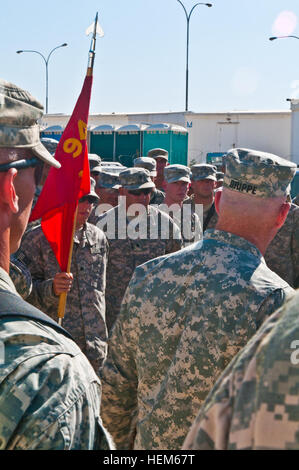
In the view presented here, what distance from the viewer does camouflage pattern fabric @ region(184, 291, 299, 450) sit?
869 mm

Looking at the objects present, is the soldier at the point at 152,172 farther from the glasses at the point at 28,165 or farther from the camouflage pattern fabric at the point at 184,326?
the glasses at the point at 28,165

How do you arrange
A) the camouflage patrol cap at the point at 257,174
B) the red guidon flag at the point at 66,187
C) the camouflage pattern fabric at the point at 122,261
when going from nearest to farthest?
the camouflage patrol cap at the point at 257,174 < the red guidon flag at the point at 66,187 < the camouflage pattern fabric at the point at 122,261

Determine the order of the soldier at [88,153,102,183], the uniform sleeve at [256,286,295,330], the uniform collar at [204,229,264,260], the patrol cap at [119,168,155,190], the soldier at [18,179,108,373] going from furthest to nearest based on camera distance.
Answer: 1. the soldier at [88,153,102,183]
2. the patrol cap at [119,168,155,190]
3. the soldier at [18,179,108,373]
4. the uniform collar at [204,229,264,260]
5. the uniform sleeve at [256,286,295,330]

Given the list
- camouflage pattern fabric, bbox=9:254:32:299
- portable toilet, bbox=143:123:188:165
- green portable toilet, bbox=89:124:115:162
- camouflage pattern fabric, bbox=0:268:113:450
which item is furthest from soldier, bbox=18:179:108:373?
green portable toilet, bbox=89:124:115:162

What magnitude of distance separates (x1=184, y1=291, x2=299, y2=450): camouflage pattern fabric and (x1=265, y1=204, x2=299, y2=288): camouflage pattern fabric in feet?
16.9

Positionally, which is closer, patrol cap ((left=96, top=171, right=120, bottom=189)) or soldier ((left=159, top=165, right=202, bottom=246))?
soldier ((left=159, top=165, right=202, bottom=246))

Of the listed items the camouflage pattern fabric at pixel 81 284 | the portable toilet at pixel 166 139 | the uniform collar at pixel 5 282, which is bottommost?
the camouflage pattern fabric at pixel 81 284

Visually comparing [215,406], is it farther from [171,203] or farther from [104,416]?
[171,203]

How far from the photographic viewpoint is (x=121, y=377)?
275 cm

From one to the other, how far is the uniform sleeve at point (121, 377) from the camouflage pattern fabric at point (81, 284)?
5.74 ft

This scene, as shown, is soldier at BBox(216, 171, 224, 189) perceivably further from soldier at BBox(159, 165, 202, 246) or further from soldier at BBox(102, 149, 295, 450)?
soldier at BBox(102, 149, 295, 450)

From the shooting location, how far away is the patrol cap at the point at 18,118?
1646 millimetres

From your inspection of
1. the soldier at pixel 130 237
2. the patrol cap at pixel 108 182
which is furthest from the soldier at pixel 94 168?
the soldier at pixel 130 237
